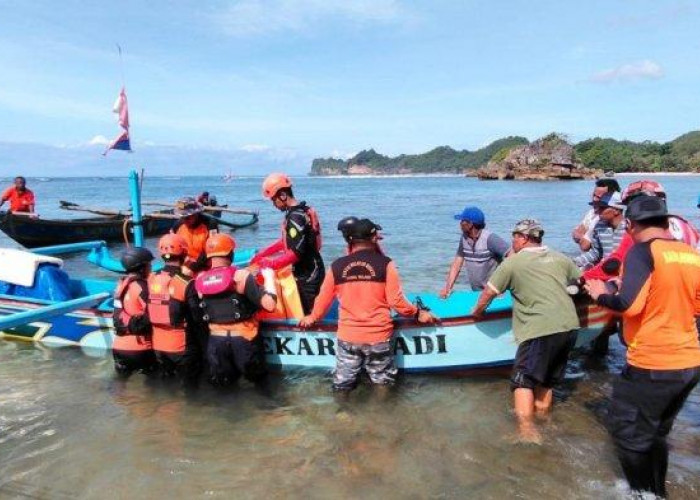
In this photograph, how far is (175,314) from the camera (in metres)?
5.58

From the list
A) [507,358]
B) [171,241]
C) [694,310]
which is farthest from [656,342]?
[171,241]

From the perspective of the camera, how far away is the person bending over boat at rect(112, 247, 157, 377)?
19.0 ft

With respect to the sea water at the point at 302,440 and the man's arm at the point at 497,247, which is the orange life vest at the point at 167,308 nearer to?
the sea water at the point at 302,440

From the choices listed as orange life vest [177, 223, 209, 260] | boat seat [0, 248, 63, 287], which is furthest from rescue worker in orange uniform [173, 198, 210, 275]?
boat seat [0, 248, 63, 287]

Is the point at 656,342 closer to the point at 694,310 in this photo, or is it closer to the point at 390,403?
the point at 694,310

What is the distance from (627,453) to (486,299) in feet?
5.76

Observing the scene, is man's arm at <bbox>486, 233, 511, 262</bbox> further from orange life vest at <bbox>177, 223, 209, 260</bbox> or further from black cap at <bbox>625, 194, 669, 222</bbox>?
orange life vest at <bbox>177, 223, 209, 260</bbox>

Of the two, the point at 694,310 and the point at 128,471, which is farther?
the point at 128,471

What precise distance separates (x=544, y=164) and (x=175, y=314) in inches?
4022

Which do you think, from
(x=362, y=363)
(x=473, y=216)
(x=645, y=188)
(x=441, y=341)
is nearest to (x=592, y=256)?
(x=473, y=216)

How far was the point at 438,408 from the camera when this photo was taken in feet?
18.0

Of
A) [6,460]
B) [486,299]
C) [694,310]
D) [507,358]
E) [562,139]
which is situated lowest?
[6,460]

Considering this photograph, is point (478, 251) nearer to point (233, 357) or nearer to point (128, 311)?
point (233, 357)

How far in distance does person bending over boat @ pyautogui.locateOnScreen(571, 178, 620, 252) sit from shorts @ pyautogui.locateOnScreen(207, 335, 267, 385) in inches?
167
